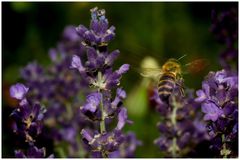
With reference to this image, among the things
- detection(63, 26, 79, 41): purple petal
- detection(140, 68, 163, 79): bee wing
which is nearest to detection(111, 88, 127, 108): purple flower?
detection(140, 68, 163, 79): bee wing

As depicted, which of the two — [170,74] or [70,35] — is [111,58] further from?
[70,35]

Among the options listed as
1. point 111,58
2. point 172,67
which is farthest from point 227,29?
point 111,58

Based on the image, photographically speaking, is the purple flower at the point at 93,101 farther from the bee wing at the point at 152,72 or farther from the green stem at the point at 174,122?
the green stem at the point at 174,122

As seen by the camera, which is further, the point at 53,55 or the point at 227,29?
the point at 53,55

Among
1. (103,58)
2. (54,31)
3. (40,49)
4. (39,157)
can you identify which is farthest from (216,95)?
(54,31)

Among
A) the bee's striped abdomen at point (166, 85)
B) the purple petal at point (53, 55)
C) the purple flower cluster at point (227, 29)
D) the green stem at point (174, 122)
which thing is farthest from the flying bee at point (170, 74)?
the purple petal at point (53, 55)

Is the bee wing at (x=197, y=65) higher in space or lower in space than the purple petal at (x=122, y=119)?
higher

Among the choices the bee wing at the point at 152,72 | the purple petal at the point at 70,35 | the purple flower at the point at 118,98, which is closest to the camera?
the purple flower at the point at 118,98
